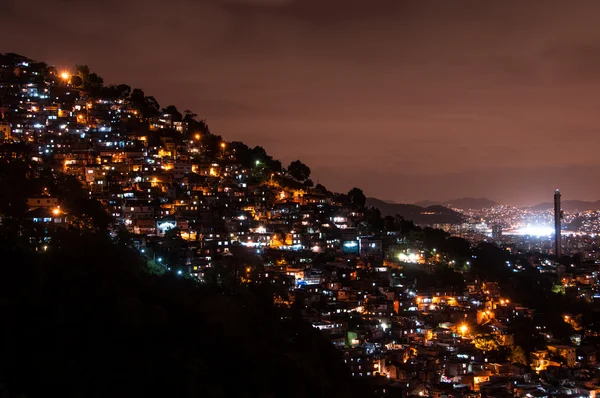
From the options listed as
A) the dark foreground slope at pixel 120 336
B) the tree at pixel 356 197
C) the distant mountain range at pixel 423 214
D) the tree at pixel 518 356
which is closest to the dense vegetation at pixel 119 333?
the dark foreground slope at pixel 120 336

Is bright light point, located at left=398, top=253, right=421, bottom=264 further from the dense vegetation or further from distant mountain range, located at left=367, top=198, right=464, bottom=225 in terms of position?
distant mountain range, located at left=367, top=198, right=464, bottom=225

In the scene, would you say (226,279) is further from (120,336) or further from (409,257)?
(409,257)

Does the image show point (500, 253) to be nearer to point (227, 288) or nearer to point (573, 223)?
point (227, 288)

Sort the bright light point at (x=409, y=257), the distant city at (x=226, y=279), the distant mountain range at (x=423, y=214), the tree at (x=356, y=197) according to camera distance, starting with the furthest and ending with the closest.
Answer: the distant mountain range at (x=423, y=214) < the tree at (x=356, y=197) < the bright light point at (x=409, y=257) < the distant city at (x=226, y=279)

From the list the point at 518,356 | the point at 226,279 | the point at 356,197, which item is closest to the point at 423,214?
Result: the point at 356,197

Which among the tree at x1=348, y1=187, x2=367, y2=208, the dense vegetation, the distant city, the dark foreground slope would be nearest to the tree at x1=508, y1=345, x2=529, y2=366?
the distant city

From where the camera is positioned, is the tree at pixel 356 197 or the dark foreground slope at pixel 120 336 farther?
the tree at pixel 356 197

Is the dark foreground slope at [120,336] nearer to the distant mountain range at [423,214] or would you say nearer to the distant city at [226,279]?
the distant city at [226,279]

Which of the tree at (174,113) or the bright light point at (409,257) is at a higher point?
the tree at (174,113)
